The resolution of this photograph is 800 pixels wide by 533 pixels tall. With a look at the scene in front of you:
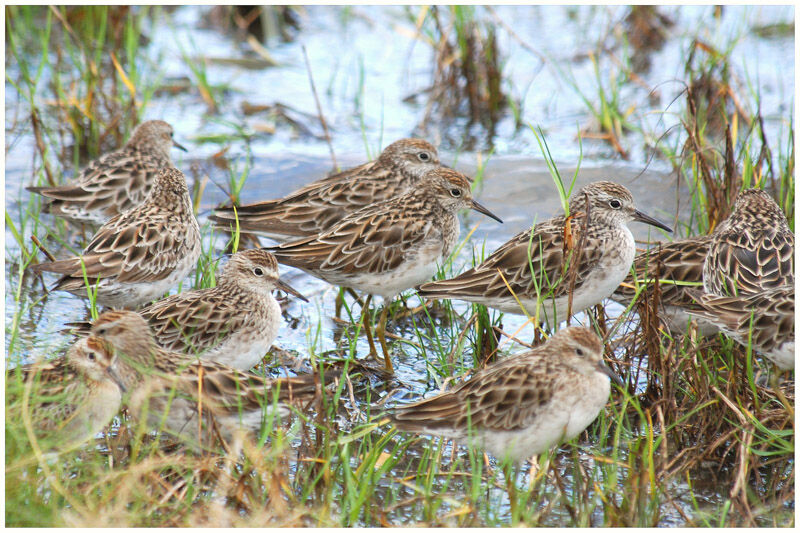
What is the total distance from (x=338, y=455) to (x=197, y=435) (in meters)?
0.76

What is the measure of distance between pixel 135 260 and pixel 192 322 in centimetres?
115

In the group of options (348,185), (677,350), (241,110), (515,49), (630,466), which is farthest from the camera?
(515,49)

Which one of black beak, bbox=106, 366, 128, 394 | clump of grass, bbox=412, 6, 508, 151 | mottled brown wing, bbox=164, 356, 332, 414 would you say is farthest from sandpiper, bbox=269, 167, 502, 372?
clump of grass, bbox=412, 6, 508, 151

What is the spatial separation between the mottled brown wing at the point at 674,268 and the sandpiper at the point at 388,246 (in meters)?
1.37

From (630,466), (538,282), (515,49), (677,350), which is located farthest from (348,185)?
(515,49)

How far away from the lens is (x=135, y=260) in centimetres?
717

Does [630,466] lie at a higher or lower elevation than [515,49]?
lower

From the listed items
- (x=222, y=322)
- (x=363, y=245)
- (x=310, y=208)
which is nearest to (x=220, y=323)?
(x=222, y=322)

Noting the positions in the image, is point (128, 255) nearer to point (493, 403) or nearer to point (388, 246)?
point (388, 246)

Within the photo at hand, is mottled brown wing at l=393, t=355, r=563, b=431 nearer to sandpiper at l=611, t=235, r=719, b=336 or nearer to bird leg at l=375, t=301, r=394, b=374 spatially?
bird leg at l=375, t=301, r=394, b=374

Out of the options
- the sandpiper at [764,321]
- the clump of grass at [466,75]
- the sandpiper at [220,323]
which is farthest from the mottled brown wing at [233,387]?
the clump of grass at [466,75]

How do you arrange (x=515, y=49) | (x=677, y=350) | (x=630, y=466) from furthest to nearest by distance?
(x=515, y=49) → (x=677, y=350) → (x=630, y=466)

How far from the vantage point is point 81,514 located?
4.57 m

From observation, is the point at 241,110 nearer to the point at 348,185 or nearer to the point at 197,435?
the point at 348,185
